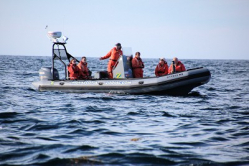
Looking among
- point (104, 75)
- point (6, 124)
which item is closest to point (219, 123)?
point (6, 124)

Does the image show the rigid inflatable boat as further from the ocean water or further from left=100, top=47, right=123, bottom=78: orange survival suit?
the ocean water

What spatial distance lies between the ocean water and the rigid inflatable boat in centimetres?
116

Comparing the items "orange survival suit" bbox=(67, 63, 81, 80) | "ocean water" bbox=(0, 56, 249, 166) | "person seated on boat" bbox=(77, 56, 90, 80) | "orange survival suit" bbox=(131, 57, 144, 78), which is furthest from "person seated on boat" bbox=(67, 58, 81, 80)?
"ocean water" bbox=(0, 56, 249, 166)

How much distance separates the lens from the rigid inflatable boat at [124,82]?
12008 millimetres

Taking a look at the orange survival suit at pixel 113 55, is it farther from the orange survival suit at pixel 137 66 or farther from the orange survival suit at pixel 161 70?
the orange survival suit at pixel 161 70

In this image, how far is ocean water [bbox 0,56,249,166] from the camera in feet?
16.9

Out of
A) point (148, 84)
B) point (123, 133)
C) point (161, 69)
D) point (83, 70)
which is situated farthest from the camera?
point (83, 70)

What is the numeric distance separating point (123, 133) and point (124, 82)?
5.82 metres

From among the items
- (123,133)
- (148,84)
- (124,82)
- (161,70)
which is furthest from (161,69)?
(123,133)

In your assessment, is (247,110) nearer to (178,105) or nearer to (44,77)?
(178,105)

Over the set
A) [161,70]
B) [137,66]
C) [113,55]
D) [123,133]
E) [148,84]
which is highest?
[113,55]

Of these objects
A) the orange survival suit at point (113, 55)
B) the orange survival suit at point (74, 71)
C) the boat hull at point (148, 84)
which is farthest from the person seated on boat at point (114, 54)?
the orange survival suit at point (74, 71)

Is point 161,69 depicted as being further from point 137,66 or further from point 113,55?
point 113,55

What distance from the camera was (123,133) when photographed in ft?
21.9
